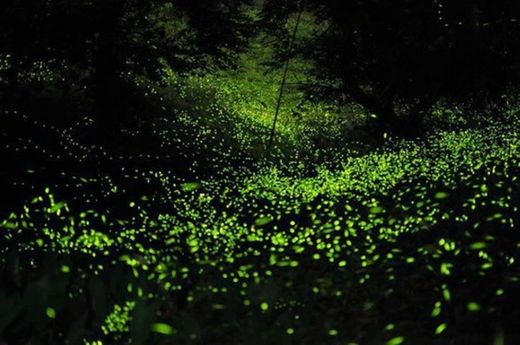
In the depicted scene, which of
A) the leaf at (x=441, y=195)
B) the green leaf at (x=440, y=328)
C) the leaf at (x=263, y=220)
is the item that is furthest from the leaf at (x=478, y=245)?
the leaf at (x=263, y=220)

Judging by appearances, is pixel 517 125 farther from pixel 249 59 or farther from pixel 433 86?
pixel 249 59

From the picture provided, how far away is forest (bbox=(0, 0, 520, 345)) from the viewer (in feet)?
15.6

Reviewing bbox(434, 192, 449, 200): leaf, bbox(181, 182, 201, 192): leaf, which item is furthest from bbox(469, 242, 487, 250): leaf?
bbox(181, 182, 201, 192): leaf

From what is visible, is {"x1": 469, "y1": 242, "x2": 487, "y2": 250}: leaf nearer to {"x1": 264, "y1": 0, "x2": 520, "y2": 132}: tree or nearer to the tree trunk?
{"x1": 264, "y1": 0, "x2": 520, "y2": 132}: tree

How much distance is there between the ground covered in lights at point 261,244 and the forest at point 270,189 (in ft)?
0.10

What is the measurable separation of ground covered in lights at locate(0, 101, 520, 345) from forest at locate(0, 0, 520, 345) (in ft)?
0.10

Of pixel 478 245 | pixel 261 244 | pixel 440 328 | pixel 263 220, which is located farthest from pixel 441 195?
pixel 440 328

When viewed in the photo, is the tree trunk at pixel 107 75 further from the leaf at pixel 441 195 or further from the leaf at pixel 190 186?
the leaf at pixel 441 195

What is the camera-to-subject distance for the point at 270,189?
10.2 meters

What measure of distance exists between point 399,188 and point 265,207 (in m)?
2.21

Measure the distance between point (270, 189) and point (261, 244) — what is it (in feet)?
7.79

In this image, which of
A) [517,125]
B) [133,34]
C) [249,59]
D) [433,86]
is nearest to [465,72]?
[433,86]

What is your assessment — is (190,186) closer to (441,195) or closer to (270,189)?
(270,189)

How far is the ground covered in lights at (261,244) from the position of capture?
12.9ft
